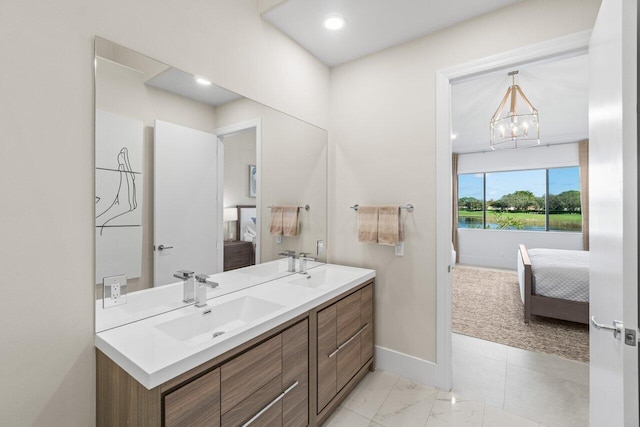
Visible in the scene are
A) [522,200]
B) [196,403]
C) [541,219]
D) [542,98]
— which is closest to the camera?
[196,403]

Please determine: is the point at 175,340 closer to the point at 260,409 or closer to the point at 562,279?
the point at 260,409

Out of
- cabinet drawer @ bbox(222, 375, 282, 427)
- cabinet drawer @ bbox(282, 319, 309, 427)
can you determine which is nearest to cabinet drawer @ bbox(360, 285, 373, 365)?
cabinet drawer @ bbox(282, 319, 309, 427)

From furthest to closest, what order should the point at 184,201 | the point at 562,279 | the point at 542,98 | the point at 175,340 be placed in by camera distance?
the point at 542,98 < the point at 562,279 < the point at 184,201 < the point at 175,340

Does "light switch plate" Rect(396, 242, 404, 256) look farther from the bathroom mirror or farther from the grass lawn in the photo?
the grass lawn

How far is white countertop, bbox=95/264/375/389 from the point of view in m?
0.94

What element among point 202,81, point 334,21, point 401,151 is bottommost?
point 401,151

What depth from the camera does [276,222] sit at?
7.07ft

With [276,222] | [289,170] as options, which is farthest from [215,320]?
[289,170]

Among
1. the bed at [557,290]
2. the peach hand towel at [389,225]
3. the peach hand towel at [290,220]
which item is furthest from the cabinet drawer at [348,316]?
the bed at [557,290]

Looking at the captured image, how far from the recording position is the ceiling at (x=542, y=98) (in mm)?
2854

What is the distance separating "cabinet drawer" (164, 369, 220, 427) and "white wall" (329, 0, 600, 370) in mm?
1565

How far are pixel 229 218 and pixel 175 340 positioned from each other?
81 cm

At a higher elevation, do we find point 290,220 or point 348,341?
point 290,220

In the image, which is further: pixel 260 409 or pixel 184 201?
pixel 184 201
